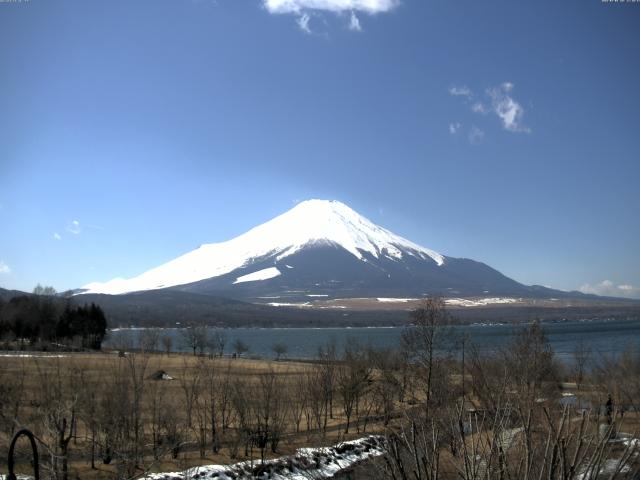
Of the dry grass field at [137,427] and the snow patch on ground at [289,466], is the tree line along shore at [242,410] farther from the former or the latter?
the snow patch on ground at [289,466]

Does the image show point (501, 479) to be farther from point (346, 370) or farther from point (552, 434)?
point (346, 370)

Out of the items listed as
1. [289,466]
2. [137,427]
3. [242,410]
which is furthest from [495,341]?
[137,427]

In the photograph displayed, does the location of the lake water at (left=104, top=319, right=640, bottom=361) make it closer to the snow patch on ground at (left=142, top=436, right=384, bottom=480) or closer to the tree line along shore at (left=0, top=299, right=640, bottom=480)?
the tree line along shore at (left=0, top=299, right=640, bottom=480)

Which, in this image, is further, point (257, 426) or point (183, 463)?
point (257, 426)

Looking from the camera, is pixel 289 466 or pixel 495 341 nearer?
pixel 289 466

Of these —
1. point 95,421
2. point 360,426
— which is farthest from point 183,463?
point 360,426

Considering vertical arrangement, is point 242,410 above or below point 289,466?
→ above

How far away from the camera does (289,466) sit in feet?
67.6

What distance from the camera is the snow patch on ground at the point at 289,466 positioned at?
17891 millimetres

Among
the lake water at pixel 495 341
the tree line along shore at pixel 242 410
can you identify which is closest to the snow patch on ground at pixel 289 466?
the tree line along shore at pixel 242 410

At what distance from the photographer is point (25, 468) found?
688 inches

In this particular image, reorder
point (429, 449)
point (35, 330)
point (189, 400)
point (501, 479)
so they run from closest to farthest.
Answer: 1. point (501, 479)
2. point (429, 449)
3. point (189, 400)
4. point (35, 330)

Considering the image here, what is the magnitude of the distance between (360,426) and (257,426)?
26.7 feet

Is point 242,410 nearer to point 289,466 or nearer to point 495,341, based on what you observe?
point 289,466
